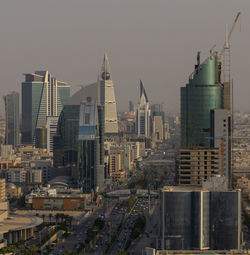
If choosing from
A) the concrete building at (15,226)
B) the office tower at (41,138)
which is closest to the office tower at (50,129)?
the office tower at (41,138)

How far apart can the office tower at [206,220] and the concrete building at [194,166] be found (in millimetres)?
7882

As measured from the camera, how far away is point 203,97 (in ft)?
164

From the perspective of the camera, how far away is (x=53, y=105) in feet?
373

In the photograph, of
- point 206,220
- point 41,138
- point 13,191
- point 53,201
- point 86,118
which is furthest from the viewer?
point 41,138

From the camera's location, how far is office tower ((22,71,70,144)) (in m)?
113

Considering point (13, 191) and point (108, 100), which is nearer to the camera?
point (13, 191)

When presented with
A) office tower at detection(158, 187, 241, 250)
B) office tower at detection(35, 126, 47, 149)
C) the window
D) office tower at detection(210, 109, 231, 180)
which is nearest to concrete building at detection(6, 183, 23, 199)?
the window

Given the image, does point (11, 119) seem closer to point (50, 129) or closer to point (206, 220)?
point (50, 129)

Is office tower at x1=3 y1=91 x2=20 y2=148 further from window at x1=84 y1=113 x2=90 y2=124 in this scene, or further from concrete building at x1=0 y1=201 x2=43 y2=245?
concrete building at x1=0 y1=201 x2=43 y2=245

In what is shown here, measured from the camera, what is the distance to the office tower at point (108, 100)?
10575cm

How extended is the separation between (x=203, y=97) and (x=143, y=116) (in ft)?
227

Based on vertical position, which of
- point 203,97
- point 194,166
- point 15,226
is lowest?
point 15,226

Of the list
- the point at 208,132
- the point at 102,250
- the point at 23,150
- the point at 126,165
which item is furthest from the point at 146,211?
the point at 23,150

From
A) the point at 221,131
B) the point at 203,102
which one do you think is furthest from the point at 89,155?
the point at 221,131
